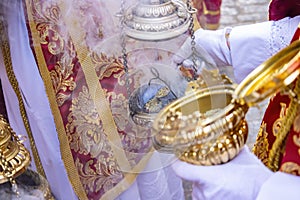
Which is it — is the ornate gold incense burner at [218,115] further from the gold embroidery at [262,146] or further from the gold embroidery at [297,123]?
the gold embroidery at [262,146]

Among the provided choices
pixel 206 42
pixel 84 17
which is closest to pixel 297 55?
pixel 206 42

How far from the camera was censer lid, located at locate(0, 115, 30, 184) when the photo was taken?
0.83 metres

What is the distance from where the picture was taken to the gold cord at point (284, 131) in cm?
71

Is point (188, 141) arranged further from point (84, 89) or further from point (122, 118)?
point (84, 89)

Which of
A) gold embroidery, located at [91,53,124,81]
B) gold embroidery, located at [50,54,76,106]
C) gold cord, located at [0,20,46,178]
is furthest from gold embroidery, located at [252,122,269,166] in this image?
gold cord, located at [0,20,46,178]

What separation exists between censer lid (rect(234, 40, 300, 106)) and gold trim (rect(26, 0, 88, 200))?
0.72m

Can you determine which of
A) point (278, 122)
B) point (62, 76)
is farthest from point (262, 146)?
point (62, 76)

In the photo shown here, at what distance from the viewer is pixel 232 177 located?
758 millimetres

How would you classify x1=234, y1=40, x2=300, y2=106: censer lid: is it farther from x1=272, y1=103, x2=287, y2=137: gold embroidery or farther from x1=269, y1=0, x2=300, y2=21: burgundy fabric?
x1=269, y1=0, x2=300, y2=21: burgundy fabric

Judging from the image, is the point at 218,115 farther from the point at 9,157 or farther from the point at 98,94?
the point at 98,94

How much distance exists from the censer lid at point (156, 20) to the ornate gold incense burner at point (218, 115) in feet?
0.55

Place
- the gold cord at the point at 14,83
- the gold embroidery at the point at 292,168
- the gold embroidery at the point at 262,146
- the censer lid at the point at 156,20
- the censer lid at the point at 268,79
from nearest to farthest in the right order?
the censer lid at the point at 268,79 < the gold embroidery at the point at 292,168 < the censer lid at the point at 156,20 < the gold embroidery at the point at 262,146 < the gold cord at the point at 14,83

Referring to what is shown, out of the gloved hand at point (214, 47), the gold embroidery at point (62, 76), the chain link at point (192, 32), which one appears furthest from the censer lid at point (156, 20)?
the gold embroidery at point (62, 76)

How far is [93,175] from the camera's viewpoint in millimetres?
1401
